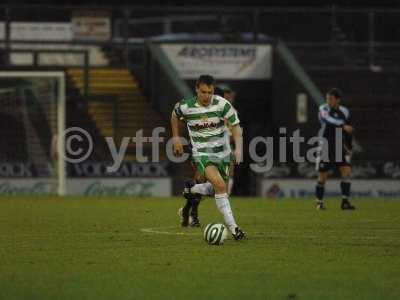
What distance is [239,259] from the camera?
11945 mm

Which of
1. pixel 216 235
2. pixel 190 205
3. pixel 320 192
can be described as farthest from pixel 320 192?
pixel 216 235

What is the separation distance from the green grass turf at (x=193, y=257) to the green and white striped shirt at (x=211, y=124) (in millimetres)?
1094

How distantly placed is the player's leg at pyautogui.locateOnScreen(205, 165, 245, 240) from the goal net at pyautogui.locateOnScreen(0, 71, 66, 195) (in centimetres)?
1433

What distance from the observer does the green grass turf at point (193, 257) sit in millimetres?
9586

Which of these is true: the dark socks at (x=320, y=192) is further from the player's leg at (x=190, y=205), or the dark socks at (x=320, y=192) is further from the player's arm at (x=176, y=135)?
the player's arm at (x=176, y=135)

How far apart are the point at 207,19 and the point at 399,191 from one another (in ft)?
22.8

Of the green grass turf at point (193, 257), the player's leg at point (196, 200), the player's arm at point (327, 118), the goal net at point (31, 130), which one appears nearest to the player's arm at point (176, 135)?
the player's leg at point (196, 200)

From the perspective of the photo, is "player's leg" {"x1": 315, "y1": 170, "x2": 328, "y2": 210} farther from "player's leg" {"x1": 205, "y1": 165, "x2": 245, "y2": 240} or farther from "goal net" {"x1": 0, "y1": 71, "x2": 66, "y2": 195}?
"player's leg" {"x1": 205, "y1": 165, "x2": 245, "y2": 240}

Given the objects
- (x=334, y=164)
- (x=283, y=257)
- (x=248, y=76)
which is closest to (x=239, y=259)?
(x=283, y=257)

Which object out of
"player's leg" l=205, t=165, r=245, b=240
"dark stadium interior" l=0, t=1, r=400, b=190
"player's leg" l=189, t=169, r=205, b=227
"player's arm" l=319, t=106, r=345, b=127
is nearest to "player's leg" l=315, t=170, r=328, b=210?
"player's arm" l=319, t=106, r=345, b=127

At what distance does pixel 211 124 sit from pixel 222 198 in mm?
989

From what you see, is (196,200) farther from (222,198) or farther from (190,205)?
(222,198)

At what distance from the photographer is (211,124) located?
14.4m

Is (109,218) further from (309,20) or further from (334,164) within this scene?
(309,20)
